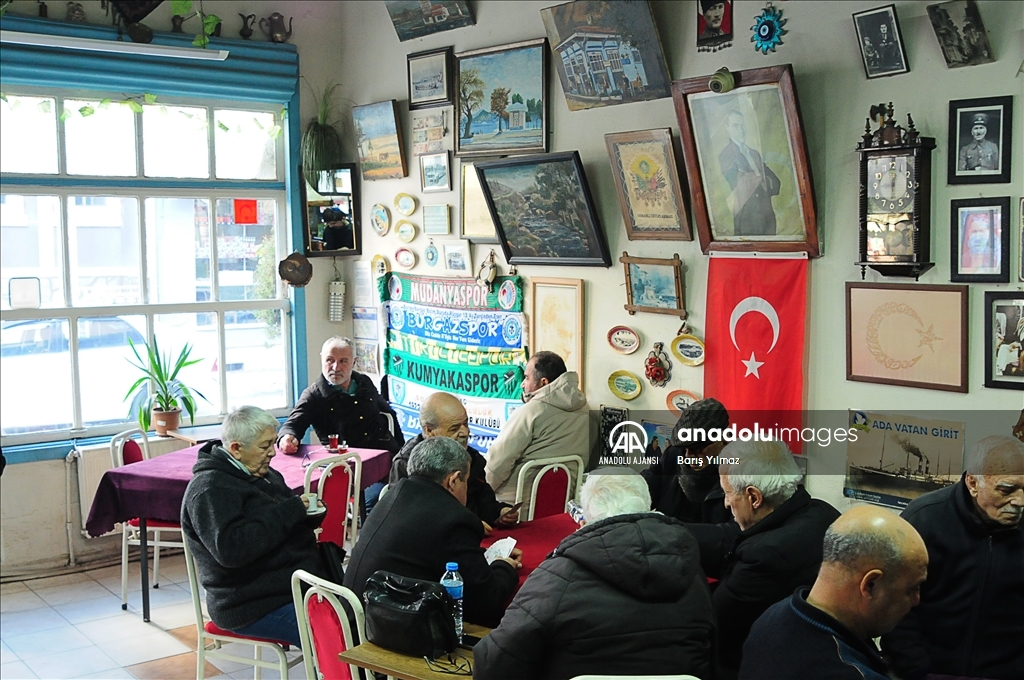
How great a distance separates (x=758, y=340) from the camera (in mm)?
4762

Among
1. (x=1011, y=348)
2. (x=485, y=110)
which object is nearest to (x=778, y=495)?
(x=1011, y=348)

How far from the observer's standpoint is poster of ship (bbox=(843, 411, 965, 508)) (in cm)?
405

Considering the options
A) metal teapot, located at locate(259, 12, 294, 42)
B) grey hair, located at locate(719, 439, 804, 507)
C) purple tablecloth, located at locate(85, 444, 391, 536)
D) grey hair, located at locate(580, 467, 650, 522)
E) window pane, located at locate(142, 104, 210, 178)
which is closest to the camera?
grey hair, located at locate(580, 467, 650, 522)

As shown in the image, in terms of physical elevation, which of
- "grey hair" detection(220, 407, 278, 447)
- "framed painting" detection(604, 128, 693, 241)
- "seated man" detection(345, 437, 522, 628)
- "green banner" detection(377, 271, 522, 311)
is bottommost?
"seated man" detection(345, 437, 522, 628)

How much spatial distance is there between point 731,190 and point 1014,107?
4.33 ft

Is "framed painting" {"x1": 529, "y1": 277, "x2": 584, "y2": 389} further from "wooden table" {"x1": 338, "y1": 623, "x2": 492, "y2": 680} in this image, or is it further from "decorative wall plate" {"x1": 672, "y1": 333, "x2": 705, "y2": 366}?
"wooden table" {"x1": 338, "y1": 623, "x2": 492, "y2": 680}

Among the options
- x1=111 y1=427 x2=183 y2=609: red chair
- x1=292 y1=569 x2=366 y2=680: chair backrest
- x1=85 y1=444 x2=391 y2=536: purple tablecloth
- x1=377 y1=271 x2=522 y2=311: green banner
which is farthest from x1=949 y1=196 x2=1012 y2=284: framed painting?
x1=111 y1=427 x2=183 y2=609: red chair

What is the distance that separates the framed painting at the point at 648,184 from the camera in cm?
500

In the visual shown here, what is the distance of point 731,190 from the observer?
4.74 meters

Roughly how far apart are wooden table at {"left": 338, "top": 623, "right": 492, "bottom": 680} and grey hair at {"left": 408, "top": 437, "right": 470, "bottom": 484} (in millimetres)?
589

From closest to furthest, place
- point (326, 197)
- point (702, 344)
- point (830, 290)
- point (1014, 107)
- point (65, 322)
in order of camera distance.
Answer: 1. point (1014, 107)
2. point (830, 290)
3. point (702, 344)
4. point (65, 322)
5. point (326, 197)

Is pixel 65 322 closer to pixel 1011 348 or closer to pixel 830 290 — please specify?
pixel 830 290

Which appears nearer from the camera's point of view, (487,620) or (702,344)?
(487,620)

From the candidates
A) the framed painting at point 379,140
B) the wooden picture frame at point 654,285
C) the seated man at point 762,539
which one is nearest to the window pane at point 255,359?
the framed painting at point 379,140
